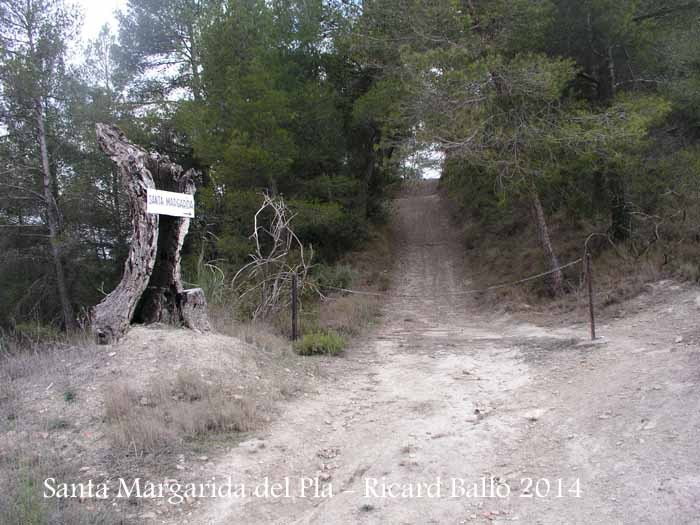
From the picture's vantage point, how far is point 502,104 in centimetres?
1280

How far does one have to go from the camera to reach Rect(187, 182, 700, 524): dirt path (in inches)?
157

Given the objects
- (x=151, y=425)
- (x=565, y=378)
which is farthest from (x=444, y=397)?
(x=151, y=425)

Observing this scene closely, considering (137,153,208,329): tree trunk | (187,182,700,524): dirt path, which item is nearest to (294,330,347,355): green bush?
(187,182,700,524): dirt path

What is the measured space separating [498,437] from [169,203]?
16.7ft

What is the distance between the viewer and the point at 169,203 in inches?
301

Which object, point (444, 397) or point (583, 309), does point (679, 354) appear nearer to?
point (444, 397)

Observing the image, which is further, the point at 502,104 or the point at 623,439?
the point at 502,104

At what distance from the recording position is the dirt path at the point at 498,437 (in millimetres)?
3980

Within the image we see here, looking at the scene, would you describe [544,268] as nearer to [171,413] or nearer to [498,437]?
[498,437]

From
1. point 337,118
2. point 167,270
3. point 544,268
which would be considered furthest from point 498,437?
point 337,118

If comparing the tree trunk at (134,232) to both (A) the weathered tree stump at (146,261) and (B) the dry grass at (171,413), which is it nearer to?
(A) the weathered tree stump at (146,261)

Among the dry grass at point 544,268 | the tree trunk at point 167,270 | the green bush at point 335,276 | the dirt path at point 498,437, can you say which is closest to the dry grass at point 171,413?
the dirt path at point 498,437

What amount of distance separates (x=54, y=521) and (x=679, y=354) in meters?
6.54

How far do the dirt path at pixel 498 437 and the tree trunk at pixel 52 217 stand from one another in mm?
11432
